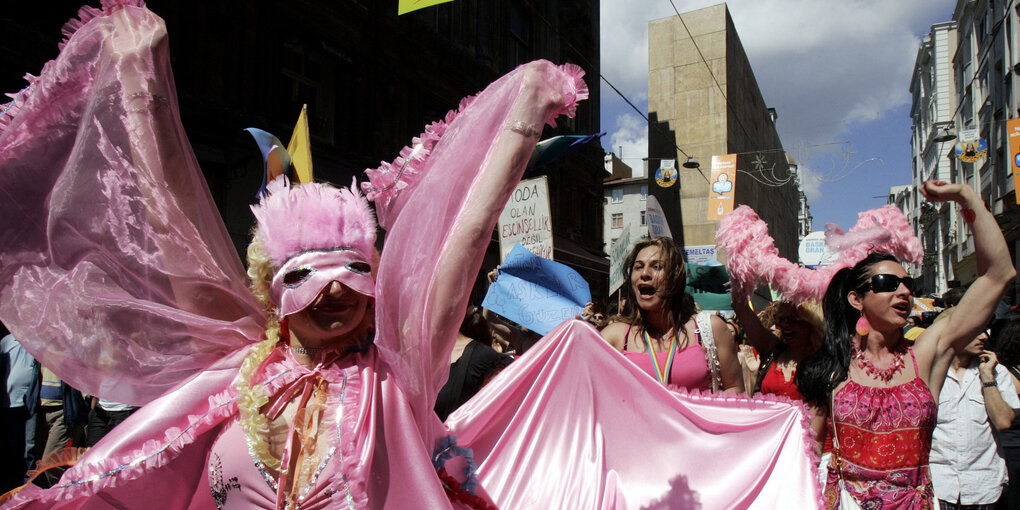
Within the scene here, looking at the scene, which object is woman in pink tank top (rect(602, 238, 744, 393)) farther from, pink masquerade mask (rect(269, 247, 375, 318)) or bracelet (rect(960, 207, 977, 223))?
pink masquerade mask (rect(269, 247, 375, 318))

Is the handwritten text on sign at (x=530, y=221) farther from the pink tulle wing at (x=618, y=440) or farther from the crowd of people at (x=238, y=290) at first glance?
the crowd of people at (x=238, y=290)

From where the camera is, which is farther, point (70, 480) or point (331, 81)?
point (331, 81)

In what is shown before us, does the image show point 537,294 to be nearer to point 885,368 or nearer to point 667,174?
point 885,368

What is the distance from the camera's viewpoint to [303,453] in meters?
1.64

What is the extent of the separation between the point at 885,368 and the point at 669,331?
3.38ft

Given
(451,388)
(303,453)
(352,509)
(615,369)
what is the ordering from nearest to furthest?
(352,509) → (303,453) → (615,369) → (451,388)

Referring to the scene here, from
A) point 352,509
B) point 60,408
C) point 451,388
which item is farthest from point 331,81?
point 352,509

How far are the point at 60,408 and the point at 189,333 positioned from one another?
5.07m

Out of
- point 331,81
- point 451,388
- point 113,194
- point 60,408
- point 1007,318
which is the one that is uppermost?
point 331,81

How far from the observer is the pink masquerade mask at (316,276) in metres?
1.71

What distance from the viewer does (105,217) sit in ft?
5.93

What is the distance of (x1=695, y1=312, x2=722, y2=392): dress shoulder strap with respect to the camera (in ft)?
10.4

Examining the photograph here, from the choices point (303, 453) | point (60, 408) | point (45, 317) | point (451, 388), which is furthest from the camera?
point (60, 408)

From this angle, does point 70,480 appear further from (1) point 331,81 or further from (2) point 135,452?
(1) point 331,81
